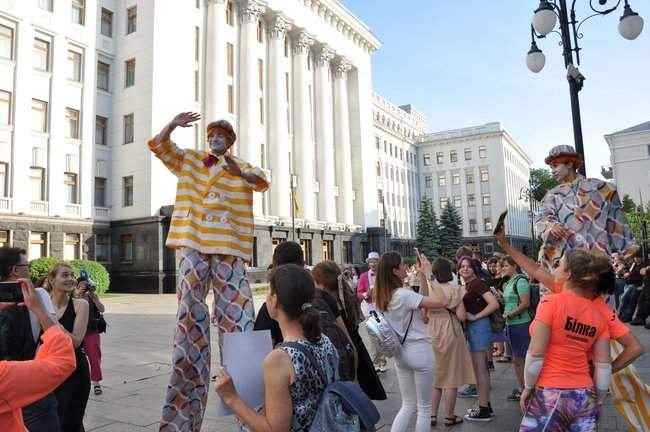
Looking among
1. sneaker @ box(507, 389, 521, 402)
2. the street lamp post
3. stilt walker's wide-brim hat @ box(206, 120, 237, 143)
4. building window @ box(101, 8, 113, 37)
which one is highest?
building window @ box(101, 8, 113, 37)

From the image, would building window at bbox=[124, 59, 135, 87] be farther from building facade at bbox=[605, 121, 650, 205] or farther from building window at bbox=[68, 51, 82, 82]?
building facade at bbox=[605, 121, 650, 205]

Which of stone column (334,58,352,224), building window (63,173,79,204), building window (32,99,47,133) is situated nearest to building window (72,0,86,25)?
building window (32,99,47,133)

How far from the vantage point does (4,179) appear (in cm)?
2623

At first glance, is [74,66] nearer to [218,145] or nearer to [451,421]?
[218,145]

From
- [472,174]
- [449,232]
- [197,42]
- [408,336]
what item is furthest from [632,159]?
[408,336]

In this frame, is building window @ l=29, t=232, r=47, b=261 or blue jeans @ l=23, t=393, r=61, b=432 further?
building window @ l=29, t=232, r=47, b=261

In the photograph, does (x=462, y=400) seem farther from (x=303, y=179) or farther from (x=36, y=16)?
(x=303, y=179)

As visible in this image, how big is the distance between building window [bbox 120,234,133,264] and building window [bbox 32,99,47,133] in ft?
25.2

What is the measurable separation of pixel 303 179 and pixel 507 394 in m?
36.7

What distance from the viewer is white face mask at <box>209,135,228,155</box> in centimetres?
404

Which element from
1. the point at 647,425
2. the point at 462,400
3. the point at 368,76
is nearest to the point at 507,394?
the point at 462,400

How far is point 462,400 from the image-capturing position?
246 inches

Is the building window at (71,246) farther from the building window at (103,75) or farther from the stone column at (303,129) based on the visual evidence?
the stone column at (303,129)

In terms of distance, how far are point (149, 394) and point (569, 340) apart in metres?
5.09
